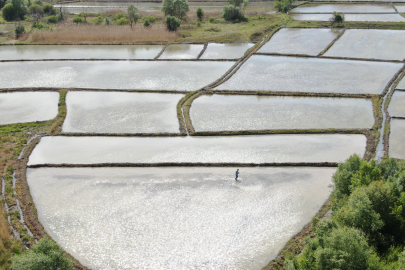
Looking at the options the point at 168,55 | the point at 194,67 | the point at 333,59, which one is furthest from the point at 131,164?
the point at 333,59

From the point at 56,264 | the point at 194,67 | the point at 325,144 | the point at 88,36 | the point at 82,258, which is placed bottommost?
the point at 82,258

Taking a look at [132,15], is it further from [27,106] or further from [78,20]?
[27,106]

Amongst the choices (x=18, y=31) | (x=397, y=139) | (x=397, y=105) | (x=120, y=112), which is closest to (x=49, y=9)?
(x=18, y=31)

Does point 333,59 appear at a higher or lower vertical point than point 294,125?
higher

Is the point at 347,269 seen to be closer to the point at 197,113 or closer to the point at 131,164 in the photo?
the point at 131,164

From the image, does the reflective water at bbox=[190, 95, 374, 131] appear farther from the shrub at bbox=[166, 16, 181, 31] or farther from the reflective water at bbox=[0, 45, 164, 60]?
the shrub at bbox=[166, 16, 181, 31]

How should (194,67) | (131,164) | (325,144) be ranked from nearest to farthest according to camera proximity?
1. (131,164)
2. (325,144)
3. (194,67)
